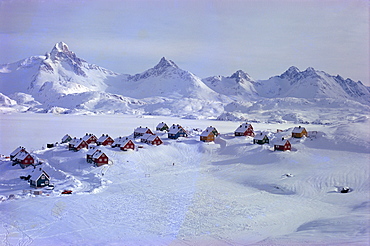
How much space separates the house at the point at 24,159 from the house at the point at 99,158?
5.69 meters

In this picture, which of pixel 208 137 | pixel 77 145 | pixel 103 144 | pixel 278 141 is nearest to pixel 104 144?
pixel 103 144

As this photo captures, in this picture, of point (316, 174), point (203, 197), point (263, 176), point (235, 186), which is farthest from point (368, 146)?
point (203, 197)

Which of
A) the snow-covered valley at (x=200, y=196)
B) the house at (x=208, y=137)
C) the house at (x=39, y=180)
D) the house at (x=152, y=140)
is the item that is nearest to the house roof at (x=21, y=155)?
the snow-covered valley at (x=200, y=196)

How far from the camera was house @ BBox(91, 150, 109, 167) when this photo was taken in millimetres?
35831

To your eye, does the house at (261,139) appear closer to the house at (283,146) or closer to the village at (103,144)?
Answer: the village at (103,144)

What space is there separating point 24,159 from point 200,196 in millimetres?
18507

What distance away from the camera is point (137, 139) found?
47719 millimetres

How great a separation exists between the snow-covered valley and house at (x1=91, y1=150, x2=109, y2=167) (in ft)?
2.21

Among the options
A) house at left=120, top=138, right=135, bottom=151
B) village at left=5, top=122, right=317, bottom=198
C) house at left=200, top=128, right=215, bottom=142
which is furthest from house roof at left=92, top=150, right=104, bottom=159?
house at left=200, top=128, right=215, bottom=142

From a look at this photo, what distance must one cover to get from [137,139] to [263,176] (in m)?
19.6

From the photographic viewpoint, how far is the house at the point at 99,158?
35.8m

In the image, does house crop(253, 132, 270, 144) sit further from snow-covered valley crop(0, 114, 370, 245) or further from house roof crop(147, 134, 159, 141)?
house roof crop(147, 134, 159, 141)

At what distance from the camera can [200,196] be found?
84.5 ft

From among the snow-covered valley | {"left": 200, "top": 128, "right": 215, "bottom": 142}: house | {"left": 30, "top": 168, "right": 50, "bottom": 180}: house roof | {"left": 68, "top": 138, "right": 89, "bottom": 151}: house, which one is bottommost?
the snow-covered valley
